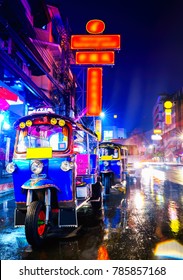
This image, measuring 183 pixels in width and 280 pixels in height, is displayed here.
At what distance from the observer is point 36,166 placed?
5.72m

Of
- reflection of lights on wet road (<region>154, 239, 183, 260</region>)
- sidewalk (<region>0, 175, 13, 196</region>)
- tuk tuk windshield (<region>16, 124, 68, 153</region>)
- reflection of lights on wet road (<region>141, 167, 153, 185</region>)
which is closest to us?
reflection of lights on wet road (<region>154, 239, 183, 260</region>)

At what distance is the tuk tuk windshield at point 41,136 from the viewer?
615 centimetres

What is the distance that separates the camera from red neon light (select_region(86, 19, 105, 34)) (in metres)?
19.9

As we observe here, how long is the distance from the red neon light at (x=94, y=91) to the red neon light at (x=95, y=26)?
2989mm

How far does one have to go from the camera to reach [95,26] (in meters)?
20.0

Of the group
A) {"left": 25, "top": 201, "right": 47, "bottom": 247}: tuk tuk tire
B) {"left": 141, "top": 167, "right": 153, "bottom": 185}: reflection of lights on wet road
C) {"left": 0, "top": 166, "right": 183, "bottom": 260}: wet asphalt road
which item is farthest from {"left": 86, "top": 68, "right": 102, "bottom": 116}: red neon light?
{"left": 25, "top": 201, "right": 47, "bottom": 247}: tuk tuk tire

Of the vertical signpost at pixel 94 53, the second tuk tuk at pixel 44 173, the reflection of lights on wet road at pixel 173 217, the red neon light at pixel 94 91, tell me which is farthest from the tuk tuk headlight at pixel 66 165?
the red neon light at pixel 94 91

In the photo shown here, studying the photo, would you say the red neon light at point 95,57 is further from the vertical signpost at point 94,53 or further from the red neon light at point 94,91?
the red neon light at point 94,91

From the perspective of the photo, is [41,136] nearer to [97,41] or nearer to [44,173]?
[44,173]

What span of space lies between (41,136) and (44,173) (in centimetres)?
105

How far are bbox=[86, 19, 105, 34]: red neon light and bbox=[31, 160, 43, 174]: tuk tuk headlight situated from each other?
675 inches

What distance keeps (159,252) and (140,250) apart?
14.0 inches

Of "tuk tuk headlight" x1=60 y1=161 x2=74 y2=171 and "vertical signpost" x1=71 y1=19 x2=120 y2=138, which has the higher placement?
"vertical signpost" x1=71 y1=19 x2=120 y2=138

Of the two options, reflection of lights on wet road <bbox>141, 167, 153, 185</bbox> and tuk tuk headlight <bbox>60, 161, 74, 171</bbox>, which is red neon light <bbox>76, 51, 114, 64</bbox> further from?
tuk tuk headlight <bbox>60, 161, 74, 171</bbox>
